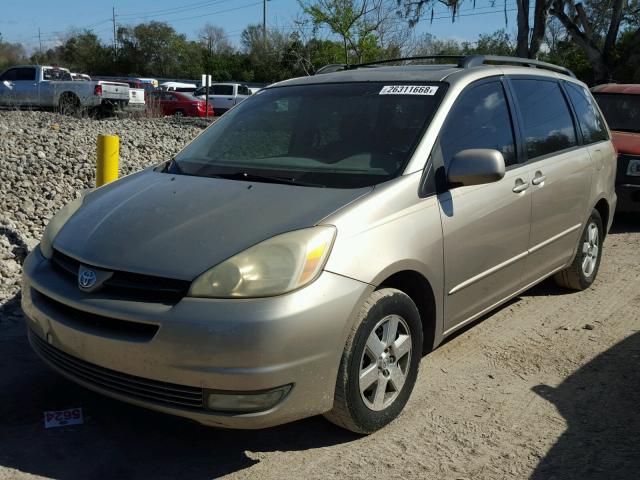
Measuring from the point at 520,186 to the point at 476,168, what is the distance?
824 mm

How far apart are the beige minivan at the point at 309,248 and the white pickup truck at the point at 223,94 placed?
26908 millimetres

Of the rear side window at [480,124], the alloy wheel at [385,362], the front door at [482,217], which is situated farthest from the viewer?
the rear side window at [480,124]

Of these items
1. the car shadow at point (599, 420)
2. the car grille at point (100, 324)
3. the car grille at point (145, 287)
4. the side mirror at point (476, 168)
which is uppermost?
the side mirror at point (476, 168)

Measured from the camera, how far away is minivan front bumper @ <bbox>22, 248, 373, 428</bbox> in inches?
108

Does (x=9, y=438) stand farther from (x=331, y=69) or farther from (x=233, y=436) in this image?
(x=331, y=69)

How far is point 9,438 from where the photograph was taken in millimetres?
3303

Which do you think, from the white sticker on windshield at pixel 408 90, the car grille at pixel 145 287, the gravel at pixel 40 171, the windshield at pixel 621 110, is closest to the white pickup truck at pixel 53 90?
the gravel at pixel 40 171

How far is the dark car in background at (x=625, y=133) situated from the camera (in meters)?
8.22

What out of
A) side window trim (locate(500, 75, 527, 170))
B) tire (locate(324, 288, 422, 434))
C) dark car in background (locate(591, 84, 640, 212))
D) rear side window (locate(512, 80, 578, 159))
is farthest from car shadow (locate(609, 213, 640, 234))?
tire (locate(324, 288, 422, 434))

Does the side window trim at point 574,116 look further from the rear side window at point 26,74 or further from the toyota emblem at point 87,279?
the rear side window at point 26,74

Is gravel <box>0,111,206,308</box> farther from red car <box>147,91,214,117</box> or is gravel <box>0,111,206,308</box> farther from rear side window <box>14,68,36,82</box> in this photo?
red car <box>147,91,214,117</box>

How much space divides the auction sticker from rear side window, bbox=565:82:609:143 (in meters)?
4.26

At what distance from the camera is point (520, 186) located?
4.33 m

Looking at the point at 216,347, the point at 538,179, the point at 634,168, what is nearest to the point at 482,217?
the point at 538,179
